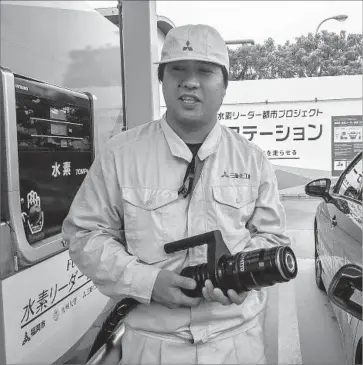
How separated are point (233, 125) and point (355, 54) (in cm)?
865

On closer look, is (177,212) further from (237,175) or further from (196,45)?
(196,45)

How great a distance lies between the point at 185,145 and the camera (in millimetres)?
1497

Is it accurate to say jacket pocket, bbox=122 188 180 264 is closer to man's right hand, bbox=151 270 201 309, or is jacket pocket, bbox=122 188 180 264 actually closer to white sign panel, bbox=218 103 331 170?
man's right hand, bbox=151 270 201 309

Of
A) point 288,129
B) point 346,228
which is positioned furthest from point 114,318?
point 288,129

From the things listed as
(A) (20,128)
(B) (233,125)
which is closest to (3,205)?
(A) (20,128)

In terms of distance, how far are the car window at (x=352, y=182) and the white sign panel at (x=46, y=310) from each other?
1.73m

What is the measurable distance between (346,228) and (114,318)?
142 cm

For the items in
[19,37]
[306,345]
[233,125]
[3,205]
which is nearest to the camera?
[3,205]

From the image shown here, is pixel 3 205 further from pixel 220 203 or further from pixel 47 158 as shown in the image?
pixel 220 203

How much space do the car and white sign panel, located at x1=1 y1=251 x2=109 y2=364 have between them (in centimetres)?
124

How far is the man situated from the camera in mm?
1421

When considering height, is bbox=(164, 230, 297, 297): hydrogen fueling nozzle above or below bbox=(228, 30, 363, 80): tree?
below

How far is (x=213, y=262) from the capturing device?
1322 millimetres

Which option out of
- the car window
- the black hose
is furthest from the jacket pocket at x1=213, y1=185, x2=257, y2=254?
the car window
